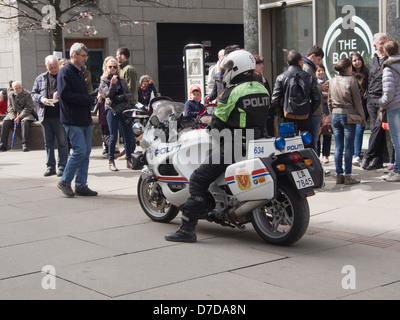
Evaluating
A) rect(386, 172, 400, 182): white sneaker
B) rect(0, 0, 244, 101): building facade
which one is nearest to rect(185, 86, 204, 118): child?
rect(386, 172, 400, 182): white sneaker

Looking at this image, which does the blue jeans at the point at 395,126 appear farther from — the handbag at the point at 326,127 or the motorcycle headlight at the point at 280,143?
the motorcycle headlight at the point at 280,143

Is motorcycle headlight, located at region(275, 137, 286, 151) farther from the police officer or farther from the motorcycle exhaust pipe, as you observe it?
the motorcycle exhaust pipe

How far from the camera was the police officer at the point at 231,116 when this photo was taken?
6.40 metres

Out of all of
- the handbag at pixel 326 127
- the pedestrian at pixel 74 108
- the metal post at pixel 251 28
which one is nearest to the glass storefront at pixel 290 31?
the metal post at pixel 251 28

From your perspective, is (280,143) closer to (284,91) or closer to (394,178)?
(284,91)

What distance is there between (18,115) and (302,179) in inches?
442

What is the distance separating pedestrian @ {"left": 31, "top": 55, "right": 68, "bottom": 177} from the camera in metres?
11.2

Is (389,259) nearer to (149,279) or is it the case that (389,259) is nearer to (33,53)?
(149,279)

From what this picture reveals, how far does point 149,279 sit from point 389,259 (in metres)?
2.08

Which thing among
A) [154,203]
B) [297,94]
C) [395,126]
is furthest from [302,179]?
[395,126]

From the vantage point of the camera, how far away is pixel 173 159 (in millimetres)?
7051

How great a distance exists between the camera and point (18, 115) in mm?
16078

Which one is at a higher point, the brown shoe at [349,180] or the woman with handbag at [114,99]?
the woman with handbag at [114,99]

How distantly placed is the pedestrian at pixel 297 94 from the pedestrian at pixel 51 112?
151 inches
